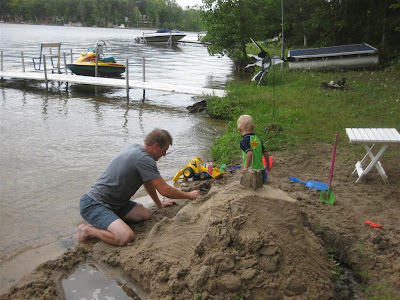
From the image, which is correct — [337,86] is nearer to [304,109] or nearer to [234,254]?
[304,109]

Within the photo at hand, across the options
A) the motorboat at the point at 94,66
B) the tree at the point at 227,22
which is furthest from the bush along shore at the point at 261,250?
the tree at the point at 227,22

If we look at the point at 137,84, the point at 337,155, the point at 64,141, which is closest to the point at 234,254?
the point at 337,155

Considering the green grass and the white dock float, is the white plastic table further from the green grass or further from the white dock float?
the white dock float

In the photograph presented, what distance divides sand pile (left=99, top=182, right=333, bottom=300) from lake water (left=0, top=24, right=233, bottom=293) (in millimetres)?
1321

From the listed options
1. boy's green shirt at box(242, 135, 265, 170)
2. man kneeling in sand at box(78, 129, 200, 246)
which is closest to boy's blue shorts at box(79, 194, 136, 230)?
man kneeling in sand at box(78, 129, 200, 246)

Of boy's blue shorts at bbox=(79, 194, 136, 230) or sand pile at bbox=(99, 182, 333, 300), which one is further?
boy's blue shorts at bbox=(79, 194, 136, 230)

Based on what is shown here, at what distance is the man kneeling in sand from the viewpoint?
14.5 feet

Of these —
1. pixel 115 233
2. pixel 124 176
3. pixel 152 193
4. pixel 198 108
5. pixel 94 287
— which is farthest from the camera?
pixel 198 108

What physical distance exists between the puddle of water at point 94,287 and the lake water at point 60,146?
546 millimetres

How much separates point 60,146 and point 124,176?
4898mm

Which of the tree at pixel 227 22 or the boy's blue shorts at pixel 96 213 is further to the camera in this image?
the tree at pixel 227 22

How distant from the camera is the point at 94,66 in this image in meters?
20.0

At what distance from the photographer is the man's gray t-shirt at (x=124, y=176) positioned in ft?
14.6

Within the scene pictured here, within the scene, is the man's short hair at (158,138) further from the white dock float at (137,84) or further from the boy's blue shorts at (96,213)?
the white dock float at (137,84)
